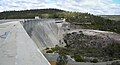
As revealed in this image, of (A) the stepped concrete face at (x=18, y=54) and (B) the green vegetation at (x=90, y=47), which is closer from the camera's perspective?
(A) the stepped concrete face at (x=18, y=54)

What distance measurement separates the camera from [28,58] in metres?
19.2

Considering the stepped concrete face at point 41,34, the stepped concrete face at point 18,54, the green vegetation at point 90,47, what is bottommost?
Answer: the green vegetation at point 90,47

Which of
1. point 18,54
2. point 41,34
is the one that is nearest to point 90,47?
point 41,34

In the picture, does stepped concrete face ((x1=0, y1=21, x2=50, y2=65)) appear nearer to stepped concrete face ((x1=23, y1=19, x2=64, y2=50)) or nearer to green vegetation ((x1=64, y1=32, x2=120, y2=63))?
stepped concrete face ((x1=23, y1=19, x2=64, y2=50))

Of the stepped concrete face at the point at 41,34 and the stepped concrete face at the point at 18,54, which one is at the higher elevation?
the stepped concrete face at the point at 18,54

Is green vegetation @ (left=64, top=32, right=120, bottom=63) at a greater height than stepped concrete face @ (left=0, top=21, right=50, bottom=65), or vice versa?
stepped concrete face @ (left=0, top=21, right=50, bottom=65)

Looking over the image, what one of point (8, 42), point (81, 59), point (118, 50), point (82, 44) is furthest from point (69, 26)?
point (8, 42)

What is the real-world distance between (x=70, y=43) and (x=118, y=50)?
13.6m

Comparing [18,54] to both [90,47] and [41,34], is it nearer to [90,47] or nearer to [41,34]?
[41,34]

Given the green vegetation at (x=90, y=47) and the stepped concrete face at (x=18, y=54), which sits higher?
the stepped concrete face at (x=18, y=54)

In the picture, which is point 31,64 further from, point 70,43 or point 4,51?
point 70,43

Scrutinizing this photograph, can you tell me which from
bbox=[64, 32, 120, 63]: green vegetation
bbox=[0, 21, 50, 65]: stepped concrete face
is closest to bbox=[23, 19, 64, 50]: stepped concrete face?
bbox=[64, 32, 120, 63]: green vegetation

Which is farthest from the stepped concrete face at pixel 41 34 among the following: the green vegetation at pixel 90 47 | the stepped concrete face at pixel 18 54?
the stepped concrete face at pixel 18 54

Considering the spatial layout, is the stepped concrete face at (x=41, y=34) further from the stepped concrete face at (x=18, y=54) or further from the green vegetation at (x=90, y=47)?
the stepped concrete face at (x=18, y=54)
